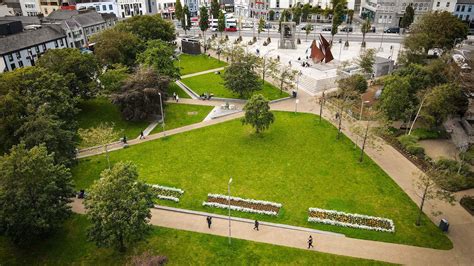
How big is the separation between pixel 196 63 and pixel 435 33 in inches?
2124

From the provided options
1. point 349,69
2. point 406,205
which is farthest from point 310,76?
point 406,205

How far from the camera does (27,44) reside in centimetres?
7800

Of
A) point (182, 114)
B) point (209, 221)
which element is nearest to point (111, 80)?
point (182, 114)

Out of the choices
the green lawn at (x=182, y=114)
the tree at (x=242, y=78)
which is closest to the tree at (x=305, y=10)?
the tree at (x=242, y=78)

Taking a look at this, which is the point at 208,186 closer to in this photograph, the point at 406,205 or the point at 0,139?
the point at 406,205

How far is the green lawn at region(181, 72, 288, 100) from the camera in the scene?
225 feet

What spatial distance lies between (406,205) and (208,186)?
21.8 meters

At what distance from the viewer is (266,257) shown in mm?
32125

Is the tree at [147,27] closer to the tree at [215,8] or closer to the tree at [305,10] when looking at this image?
the tree at [215,8]

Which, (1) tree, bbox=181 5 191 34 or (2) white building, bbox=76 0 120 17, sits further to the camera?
(2) white building, bbox=76 0 120 17

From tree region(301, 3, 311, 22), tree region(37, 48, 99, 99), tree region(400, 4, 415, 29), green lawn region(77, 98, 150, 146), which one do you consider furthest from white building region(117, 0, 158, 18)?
tree region(400, 4, 415, 29)

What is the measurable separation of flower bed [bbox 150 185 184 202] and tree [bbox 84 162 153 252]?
8.64 metres

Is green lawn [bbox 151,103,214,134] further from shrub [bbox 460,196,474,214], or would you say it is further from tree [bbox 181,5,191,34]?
tree [bbox 181,5,191,34]

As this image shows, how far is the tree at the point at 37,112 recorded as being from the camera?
39719 millimetres
